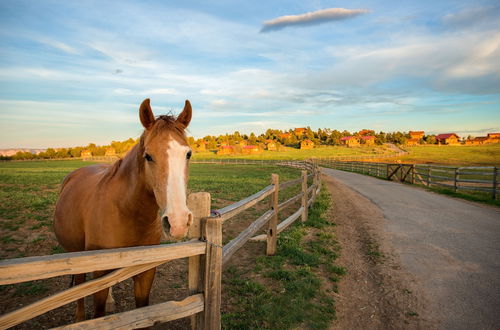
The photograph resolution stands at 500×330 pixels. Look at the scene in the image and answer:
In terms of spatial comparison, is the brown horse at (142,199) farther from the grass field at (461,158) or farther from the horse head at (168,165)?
the grass field at (461,158)

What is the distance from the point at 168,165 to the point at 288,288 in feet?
11.0

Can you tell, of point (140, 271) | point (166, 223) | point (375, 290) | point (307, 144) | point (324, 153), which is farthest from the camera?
Answer: point (307, 144)

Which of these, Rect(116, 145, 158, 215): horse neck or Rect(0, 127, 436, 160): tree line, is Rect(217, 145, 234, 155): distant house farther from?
Rect(116, 145, 158, 215): horse neck

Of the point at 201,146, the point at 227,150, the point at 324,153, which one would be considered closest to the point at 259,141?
the point at 201,146

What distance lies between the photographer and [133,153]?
2.92 metres

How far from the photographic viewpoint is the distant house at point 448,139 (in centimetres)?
11197

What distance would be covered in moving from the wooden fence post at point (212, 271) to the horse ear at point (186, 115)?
3.34 ft

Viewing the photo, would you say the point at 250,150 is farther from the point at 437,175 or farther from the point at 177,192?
the point at 177,192

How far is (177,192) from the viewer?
84.7 inches

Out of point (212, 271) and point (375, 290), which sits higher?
point (212, 271)

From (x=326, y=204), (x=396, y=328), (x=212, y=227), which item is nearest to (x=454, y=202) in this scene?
(x=326, y=204)

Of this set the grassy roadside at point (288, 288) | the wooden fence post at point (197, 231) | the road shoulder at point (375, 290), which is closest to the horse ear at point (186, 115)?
the wooden fence post at point (197, 231)

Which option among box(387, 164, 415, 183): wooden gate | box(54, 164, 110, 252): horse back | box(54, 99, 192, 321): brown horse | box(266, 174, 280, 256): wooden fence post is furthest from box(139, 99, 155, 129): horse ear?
box(387, 164, 415, 183): wooden gate

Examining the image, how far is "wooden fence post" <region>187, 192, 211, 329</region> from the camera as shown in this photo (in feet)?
8.47
